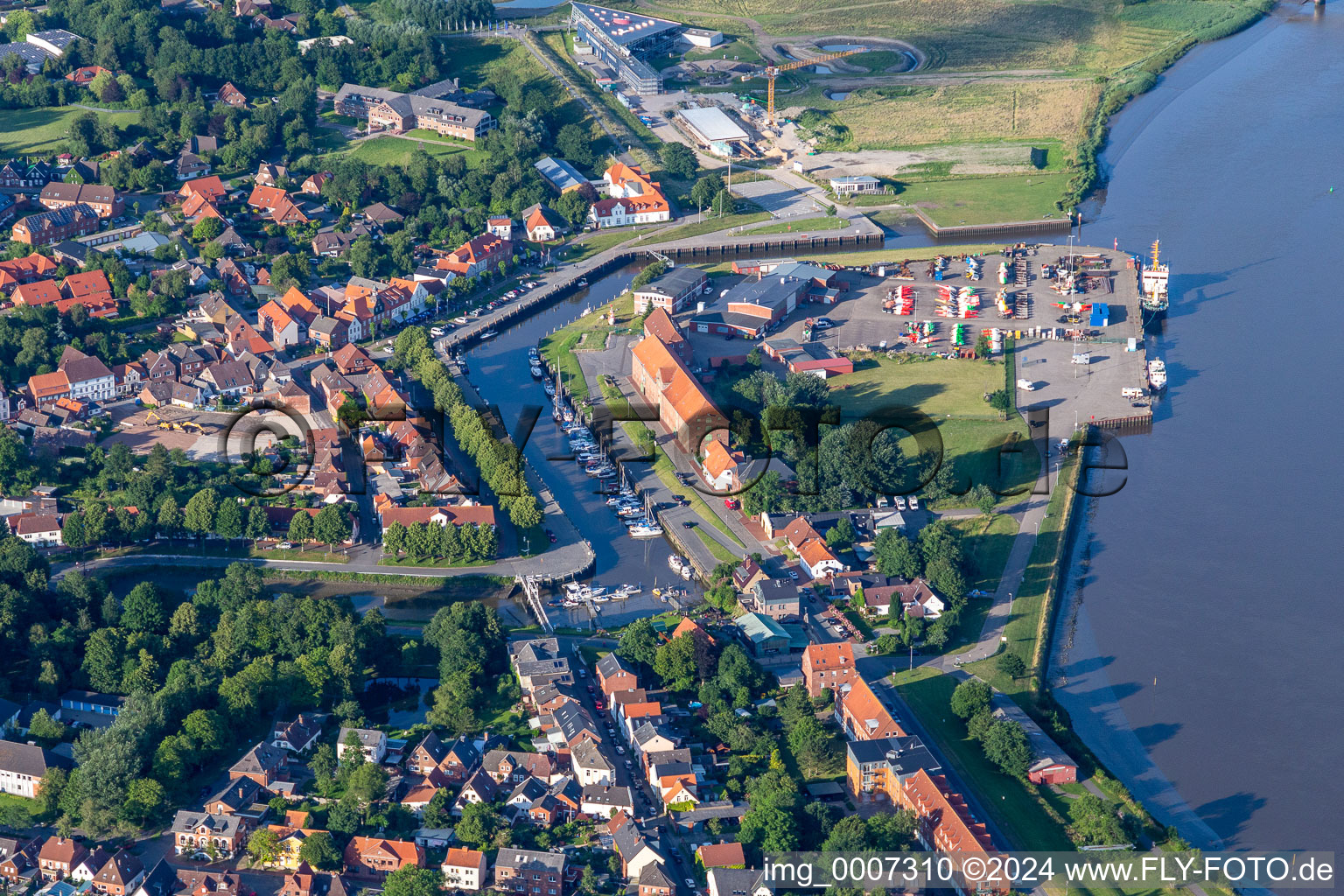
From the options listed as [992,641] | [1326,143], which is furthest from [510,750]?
[1326,143]

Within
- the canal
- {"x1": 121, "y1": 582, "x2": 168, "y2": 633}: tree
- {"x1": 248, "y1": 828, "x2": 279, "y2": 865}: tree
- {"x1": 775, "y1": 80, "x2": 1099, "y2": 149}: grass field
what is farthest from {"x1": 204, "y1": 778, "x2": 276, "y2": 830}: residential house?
Answer: {"x1": 775, "y1": 80, "x2": 1099, "y2": 149}: grass field

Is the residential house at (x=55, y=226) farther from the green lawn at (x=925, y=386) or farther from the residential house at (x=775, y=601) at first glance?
the residential house at (x=775, y=601)

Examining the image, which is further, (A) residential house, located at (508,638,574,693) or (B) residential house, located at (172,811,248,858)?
(A) residential house, located at (508,638,574,693)

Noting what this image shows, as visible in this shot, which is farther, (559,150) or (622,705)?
(559,150)

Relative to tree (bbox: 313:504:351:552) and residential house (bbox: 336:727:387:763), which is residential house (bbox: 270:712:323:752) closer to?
residential house (bbox: 336:727:387:763)

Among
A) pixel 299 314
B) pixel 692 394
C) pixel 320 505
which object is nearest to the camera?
pixel 320 505

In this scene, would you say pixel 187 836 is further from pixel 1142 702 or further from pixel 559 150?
pixel 559 150

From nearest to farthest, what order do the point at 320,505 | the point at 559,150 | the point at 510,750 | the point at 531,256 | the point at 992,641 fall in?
the point at 510,750, the point at 992,641, the point at 320,505, the point at 531,256, the point at 559,150
